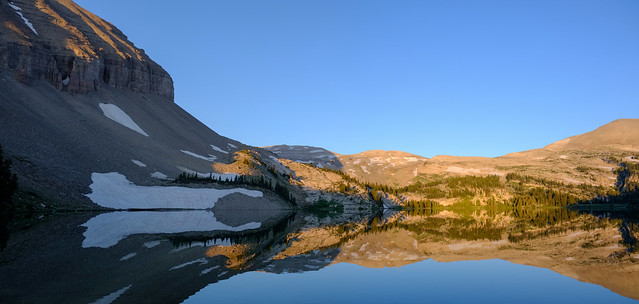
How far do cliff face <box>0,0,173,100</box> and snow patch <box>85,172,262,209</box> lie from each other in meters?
38.8

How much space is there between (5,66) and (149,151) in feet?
107

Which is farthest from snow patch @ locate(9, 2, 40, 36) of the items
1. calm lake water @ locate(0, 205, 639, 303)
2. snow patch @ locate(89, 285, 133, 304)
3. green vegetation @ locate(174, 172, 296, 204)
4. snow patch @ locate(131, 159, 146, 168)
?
snow patch @ locate(89, 285, 133, 304)

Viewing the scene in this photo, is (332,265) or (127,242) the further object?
(127,242)

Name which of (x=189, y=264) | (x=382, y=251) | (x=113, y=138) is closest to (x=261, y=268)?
(x=189, y=264)

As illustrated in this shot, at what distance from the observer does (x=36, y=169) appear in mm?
60000

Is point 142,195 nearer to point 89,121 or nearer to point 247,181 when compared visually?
point 89,121

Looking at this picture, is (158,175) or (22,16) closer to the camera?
(158,175)

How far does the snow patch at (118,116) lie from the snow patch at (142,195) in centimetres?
3380

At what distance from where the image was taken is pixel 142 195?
72625 millimetres

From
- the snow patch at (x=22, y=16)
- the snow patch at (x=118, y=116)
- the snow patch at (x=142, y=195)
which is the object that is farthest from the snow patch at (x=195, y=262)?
the snow patch at (x=22, y=16)

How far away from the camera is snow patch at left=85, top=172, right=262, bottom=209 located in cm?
6681

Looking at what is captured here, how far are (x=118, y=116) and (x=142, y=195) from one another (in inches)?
1694

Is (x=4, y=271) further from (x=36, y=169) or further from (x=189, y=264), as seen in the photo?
(x=36, y=169)

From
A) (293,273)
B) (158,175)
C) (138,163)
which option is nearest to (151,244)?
(293,273)
